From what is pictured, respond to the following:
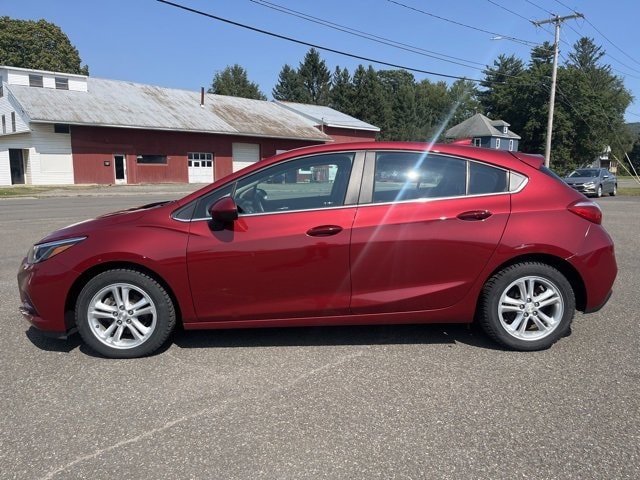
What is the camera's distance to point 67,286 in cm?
392

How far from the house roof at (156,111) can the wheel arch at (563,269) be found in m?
30.5

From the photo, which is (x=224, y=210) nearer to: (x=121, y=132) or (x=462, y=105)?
(x=121, y=132)

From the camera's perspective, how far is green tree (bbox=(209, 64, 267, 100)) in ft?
270

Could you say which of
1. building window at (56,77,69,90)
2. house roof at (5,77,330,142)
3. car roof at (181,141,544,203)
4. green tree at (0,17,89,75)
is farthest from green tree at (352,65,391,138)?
car roof at (181,141,544,203)

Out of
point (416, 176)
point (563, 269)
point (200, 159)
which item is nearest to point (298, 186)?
point (416, 176)

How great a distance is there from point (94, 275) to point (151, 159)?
106 ft

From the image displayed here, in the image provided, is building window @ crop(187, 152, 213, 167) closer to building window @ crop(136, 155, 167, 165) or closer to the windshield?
building window @ crop(136, 155, 167, 165)

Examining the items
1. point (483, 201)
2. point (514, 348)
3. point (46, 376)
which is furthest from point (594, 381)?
point (46, 376)

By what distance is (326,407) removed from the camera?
3.25 metres

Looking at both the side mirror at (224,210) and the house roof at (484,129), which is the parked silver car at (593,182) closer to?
the side mirror at (224,210)

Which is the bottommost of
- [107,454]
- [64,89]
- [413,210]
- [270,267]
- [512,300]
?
[107,454]

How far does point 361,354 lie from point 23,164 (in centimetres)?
3250

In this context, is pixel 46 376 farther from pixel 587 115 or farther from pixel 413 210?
pixel 587 115

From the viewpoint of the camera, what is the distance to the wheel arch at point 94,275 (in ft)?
12.9
